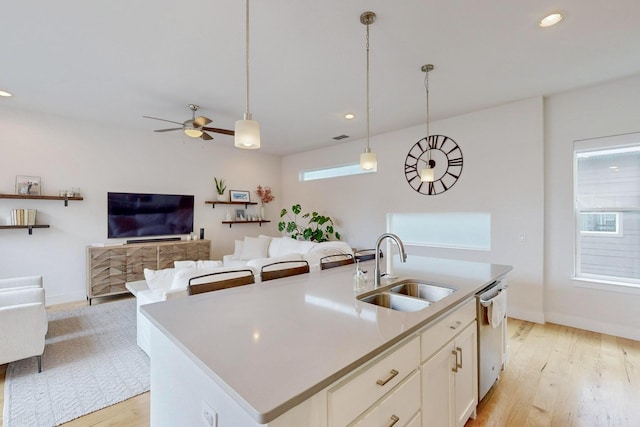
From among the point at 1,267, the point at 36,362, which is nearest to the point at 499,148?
the point at 36,362

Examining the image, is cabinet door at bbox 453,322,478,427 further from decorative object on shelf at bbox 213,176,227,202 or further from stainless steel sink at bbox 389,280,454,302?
decorative object on shelf at bbox 213,176,227,202

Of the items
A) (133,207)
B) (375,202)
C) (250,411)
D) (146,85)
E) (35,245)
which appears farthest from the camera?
(375,202)

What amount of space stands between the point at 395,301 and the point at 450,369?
0.45 m

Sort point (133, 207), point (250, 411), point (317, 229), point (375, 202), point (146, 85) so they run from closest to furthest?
point (250, 411) < point (146, 85) < point (133, 207) < point (375, 202) < point (317, 229)

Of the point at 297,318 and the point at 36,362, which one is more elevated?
the point at 297,318

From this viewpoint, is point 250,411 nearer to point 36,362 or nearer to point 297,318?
point 297,318

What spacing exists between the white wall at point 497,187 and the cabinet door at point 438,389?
2902 mm

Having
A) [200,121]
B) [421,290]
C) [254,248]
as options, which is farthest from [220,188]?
[421,290]

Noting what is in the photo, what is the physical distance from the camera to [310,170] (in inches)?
261

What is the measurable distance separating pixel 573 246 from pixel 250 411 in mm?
4270

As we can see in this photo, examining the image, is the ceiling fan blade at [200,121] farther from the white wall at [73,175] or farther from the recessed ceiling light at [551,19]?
the recessed ceiling light at [551,19]

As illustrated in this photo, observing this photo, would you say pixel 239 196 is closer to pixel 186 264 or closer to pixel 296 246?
pixel 296 246

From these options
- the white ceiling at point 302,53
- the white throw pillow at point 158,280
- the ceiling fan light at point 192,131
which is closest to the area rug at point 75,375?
the white throw pillow at point 158,280

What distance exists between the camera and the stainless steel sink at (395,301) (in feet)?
5.49
